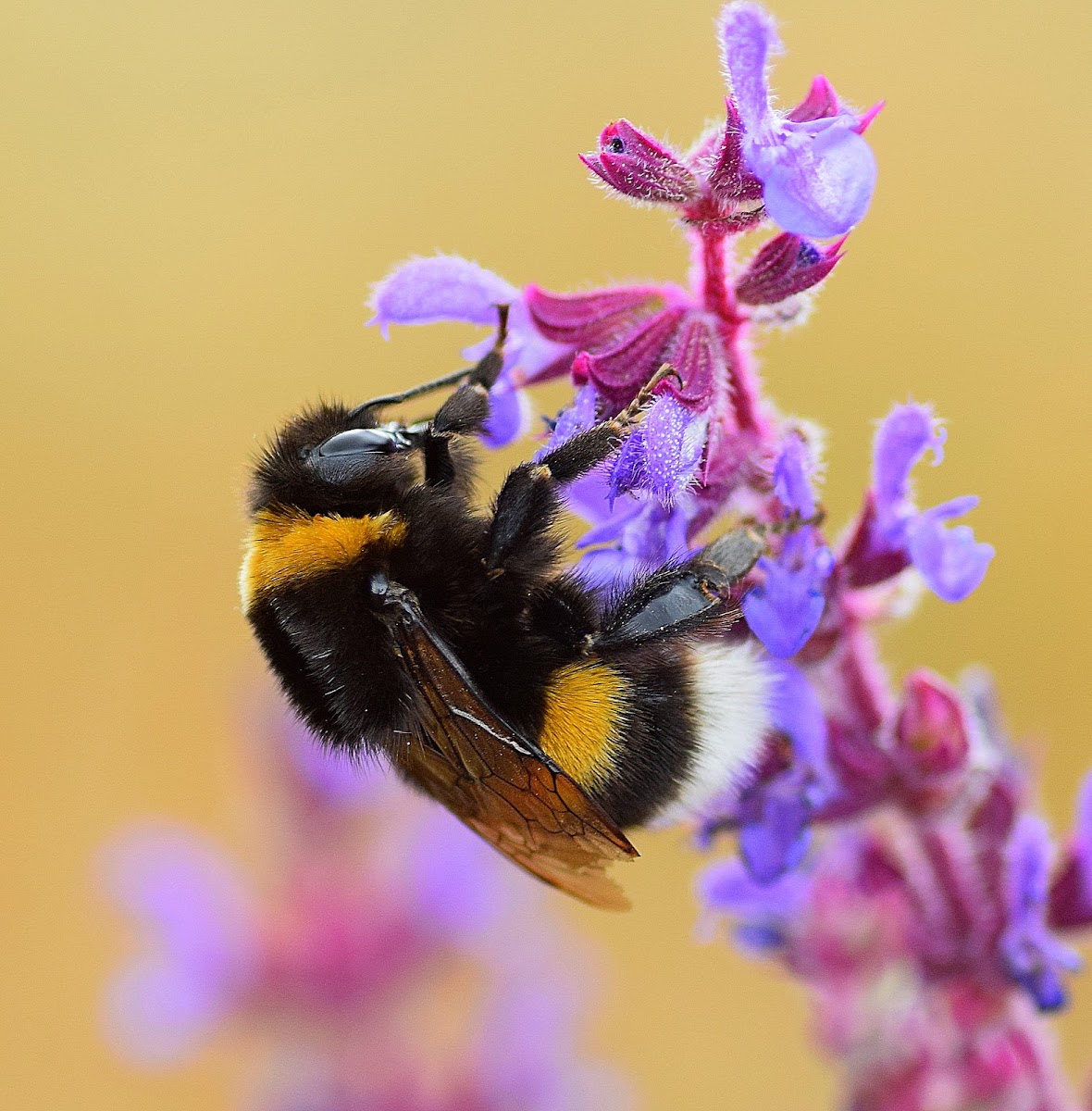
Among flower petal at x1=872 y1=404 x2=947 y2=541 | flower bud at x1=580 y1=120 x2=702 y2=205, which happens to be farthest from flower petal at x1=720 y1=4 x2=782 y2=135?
flower petal at x1=872 y1=404 x2=947 y2=541

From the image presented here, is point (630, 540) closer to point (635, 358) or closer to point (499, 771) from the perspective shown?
point (635, 358)

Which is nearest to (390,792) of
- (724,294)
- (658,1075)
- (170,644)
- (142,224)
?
(724,294)

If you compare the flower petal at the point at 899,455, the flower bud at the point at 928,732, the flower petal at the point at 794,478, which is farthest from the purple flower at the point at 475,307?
the flower bud at the point at 928,732

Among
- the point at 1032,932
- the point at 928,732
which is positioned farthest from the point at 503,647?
the point at 1032,932

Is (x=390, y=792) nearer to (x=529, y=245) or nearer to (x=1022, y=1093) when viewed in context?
(x=1022, y=1093)

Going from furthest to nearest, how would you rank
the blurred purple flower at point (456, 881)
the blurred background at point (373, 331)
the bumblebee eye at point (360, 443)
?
the blurred background at point (373, 331) → the blurred purple flower at point (456, 881) → the bumblebee eye at point (360, 443)

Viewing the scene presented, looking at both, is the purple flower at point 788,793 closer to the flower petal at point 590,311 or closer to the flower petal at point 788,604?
the flower petal at point 788,604
